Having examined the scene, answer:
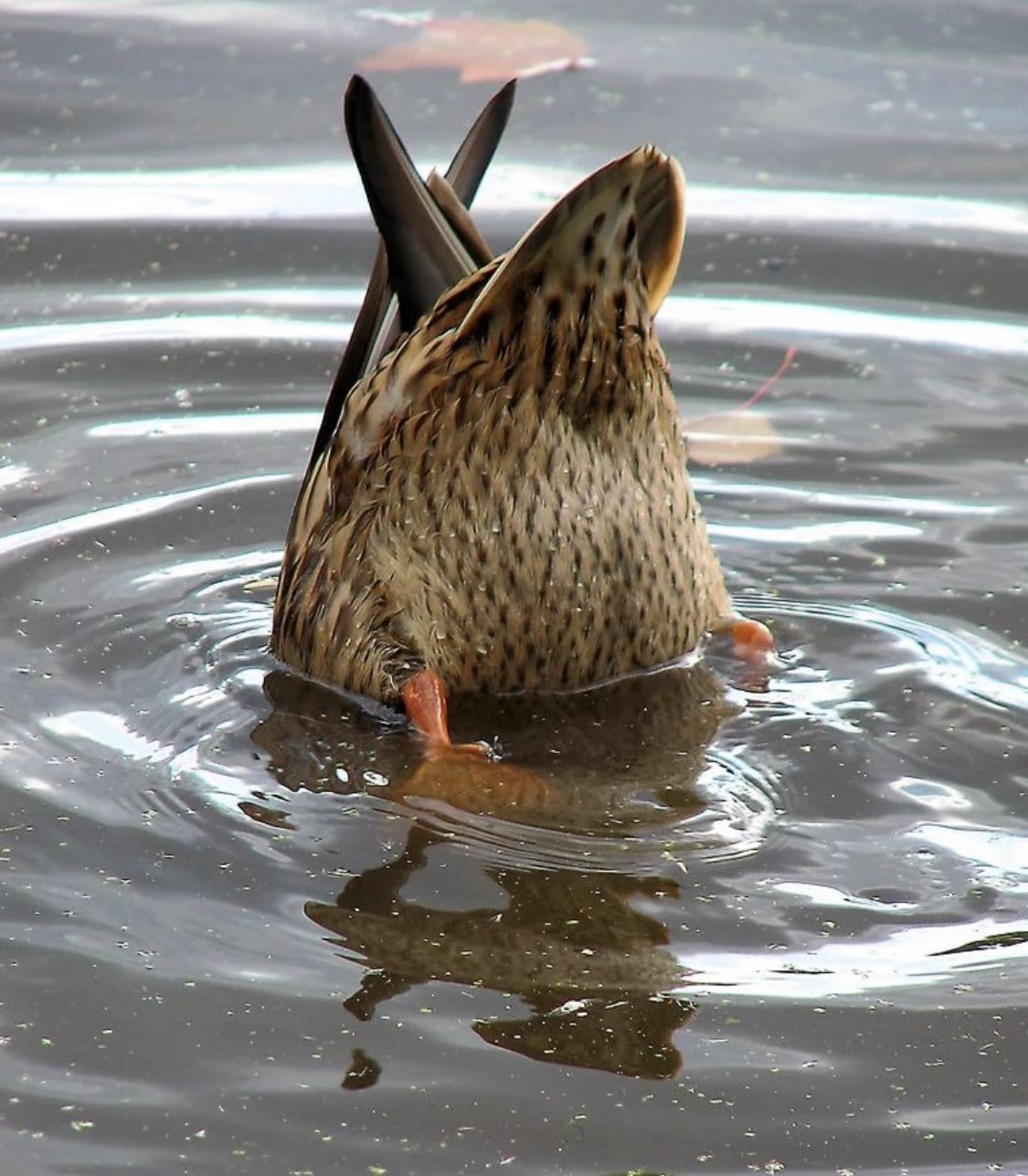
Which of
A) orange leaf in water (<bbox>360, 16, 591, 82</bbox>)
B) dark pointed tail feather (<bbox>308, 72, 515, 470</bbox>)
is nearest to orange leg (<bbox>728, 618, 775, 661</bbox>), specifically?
dark pointed tail feather (<bbox>308, 72, 515, 470</bbox>)

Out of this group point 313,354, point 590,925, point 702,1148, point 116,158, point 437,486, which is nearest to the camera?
point 702,1148

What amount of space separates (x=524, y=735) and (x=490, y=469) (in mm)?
600

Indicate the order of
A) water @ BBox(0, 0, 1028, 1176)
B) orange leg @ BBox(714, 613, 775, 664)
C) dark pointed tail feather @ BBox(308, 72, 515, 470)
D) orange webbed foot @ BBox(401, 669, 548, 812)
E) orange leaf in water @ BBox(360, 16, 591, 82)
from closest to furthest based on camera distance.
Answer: water @ BBox(0, 0, 1028, 1176)
orange webbed foot @ BBox(401, 669, 548, 812)
dark pointed tail feather @ BBox(308, 72, 515, 470)
orange leg @ BBox(714, 613, 775, 664)
orange leaf in water @ BBox(360, 16, 591, 82)

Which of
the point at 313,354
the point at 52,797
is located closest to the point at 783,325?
the point at 313,354

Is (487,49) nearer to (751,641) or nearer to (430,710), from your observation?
(751,641)

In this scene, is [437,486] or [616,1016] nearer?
[616,1016]

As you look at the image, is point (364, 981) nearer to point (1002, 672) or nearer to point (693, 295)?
point (1002, 672)

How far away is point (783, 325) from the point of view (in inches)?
297

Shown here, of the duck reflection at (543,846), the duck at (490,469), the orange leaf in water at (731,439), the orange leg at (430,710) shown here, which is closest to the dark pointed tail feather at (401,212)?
the duck at (490,469)

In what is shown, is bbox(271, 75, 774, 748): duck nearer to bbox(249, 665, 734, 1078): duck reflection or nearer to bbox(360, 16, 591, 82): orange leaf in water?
bbox(249, 665, 734, 1078): duck reflection

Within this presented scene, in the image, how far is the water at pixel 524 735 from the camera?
12.2 feet

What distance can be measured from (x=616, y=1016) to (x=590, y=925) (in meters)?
0.34

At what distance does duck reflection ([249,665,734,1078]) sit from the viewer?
13.0 feet

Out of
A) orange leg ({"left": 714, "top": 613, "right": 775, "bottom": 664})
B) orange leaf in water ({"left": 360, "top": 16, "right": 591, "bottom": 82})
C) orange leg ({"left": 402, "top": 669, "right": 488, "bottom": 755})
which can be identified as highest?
orange leaf in water ({"left": 360, "top": 16, "right": 591, "bottom": 82})
